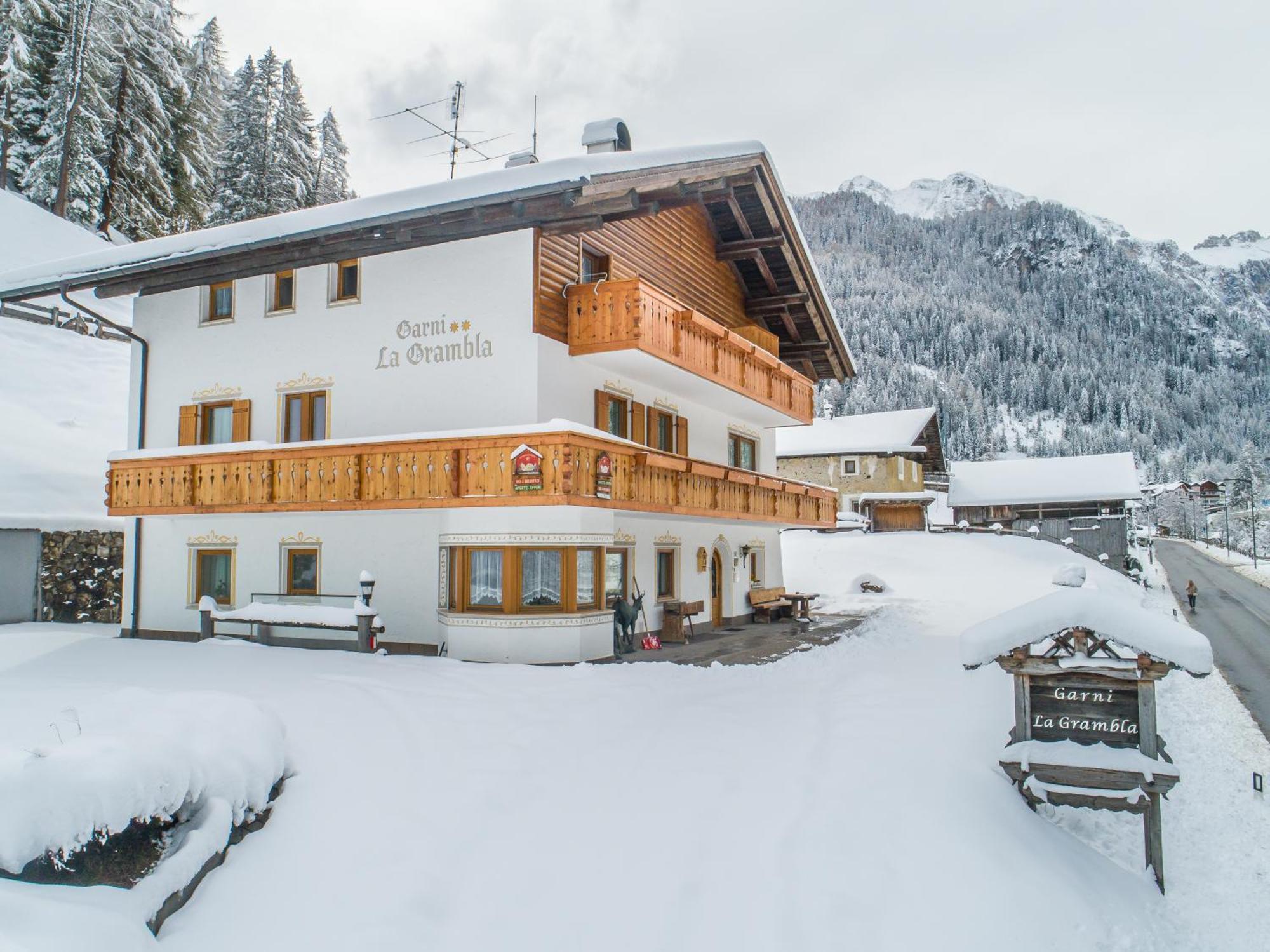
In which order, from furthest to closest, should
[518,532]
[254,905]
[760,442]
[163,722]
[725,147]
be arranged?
[760,442], [725,147], [518,532], [163,722], [254,905]

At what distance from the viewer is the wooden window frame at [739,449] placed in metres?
25.6

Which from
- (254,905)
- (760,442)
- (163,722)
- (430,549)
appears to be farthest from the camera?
(760,442)

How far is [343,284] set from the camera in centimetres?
1830

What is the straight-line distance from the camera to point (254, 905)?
706 cm

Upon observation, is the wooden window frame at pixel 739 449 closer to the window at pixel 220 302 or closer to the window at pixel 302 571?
the window at pixel 302 571

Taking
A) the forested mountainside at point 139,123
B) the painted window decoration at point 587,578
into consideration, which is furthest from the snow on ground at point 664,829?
the forested mountainside at point 139,123

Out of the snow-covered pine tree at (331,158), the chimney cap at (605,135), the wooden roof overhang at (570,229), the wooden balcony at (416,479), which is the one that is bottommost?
the wooden balcony at (416,479)

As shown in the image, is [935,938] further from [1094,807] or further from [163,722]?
[163,722]

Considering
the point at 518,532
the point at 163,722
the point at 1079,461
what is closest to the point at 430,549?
the point at 518,532

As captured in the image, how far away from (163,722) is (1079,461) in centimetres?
6455

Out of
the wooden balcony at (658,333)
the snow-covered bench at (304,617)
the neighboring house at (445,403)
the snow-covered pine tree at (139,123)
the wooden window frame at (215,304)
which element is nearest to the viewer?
the neighboring house at (445,403)

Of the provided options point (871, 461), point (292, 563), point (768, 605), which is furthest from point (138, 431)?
point (871, 461)

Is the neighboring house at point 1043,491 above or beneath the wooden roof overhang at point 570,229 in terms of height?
beneath

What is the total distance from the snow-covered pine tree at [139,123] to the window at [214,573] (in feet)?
103
